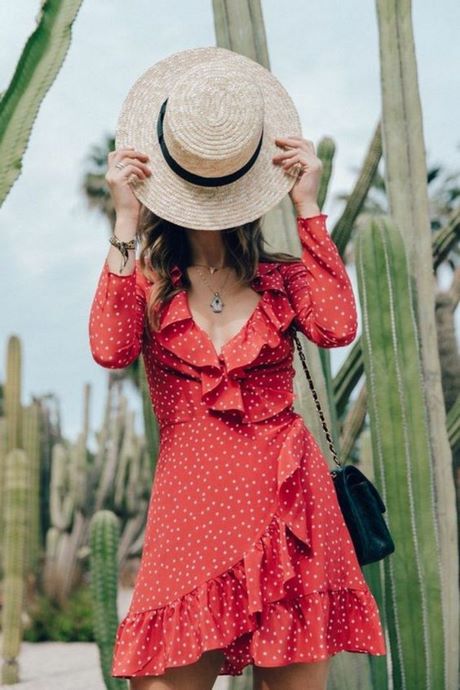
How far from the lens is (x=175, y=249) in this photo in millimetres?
2559

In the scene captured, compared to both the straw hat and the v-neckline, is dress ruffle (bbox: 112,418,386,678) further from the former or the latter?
the straw hat

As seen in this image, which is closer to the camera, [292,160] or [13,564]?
[292,160]

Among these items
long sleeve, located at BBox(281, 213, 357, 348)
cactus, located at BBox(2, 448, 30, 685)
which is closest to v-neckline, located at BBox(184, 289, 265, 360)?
long sleeve, located at BBox(281, 213, 357, 348)

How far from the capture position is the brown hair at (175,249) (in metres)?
2.50

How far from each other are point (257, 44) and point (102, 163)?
71.0 ft

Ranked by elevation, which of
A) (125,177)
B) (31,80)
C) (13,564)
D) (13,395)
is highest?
(13,395)

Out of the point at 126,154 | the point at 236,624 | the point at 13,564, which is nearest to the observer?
the point at 236,624

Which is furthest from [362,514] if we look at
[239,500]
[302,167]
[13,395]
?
[13,395]

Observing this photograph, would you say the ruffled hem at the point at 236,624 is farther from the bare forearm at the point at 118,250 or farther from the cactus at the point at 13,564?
the cactus at the point at 13,564

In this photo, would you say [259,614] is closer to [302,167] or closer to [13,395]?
[302,167]

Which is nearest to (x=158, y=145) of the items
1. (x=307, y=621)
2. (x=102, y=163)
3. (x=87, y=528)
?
(x=307, y=621)

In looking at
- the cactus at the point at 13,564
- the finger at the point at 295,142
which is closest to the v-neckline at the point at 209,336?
the finger at the point at 295,142

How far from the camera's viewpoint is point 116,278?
7.67 feet

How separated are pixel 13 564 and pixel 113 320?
22.5 ft
